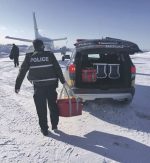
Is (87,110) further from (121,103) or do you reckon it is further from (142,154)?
(142,154)

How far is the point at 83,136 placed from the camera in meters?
5.33

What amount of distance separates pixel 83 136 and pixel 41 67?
160cm

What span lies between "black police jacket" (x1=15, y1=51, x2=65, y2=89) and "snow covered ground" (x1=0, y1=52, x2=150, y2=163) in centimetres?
111

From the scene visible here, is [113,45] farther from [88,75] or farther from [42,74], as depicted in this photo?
[42,74]

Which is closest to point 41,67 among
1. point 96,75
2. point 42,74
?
point 42,74

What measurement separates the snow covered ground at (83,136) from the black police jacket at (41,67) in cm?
111

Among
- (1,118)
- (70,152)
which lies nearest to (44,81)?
(70,152)

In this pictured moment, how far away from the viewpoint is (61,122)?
6.18m

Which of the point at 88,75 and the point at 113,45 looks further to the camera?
the point at 88,75

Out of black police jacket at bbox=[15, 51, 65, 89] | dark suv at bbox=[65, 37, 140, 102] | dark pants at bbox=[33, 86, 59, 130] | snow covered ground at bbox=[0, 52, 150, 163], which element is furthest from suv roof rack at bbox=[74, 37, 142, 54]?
dark pants at bbox=[33, 86, 59, 130]

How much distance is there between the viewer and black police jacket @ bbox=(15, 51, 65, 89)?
16.6 ft

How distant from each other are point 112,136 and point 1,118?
279 centimetres

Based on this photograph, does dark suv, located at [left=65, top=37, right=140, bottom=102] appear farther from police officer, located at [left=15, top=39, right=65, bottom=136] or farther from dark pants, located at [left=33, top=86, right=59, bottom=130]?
police officer, located at [left=15, top=39, right=65, bottom=136]

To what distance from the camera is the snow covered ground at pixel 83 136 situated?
4375mm
